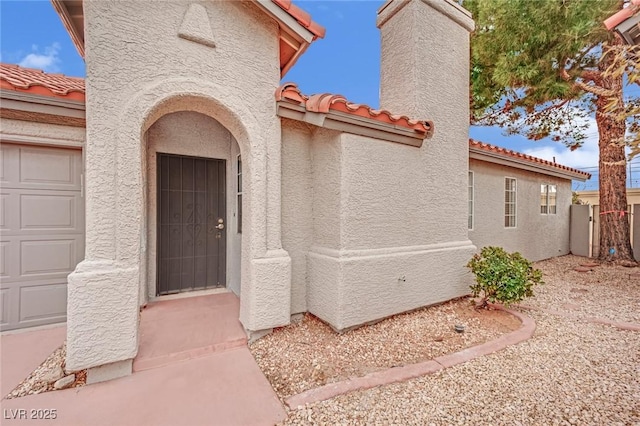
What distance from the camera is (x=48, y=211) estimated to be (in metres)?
4.69

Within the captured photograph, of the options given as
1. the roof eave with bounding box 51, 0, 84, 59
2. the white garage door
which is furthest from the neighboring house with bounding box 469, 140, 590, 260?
the white garage door

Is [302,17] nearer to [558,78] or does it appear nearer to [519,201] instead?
[558,78]

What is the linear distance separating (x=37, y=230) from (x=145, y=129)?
2898 mm

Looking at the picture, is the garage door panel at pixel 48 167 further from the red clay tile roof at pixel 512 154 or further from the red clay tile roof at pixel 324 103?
the red clay tile roof at pixel 512 154

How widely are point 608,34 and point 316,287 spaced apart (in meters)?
11.9

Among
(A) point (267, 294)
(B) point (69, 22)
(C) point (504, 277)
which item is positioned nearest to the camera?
(A) point (267, 294)

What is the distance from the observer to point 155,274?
5.70m

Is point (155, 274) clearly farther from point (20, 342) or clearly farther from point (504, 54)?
point (504, 54)

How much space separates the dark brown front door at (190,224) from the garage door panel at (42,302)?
158cm

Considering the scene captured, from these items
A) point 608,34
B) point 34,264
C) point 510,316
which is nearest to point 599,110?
point 608,34

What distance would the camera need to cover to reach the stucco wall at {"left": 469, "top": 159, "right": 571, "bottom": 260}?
29.1ft

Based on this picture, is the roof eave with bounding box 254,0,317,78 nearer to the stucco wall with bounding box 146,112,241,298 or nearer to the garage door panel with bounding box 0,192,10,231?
the stucco wall with bounding box 146,112,241,298

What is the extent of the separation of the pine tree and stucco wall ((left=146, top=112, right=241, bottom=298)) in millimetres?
7782

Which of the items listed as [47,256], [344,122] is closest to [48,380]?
[47,256]
